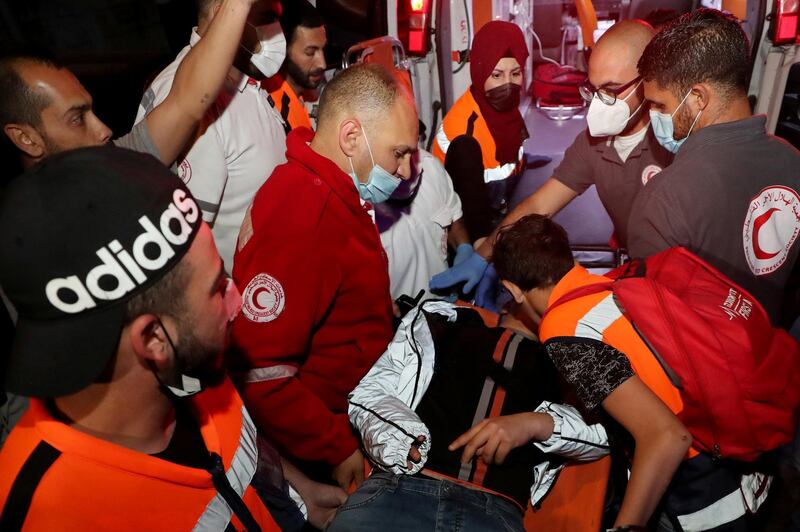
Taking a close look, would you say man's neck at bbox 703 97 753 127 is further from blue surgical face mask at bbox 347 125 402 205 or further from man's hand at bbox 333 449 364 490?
man's hand at bbox 333 449 364 490

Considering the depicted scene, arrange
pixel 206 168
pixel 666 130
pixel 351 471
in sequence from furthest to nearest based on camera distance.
Answer: pixel 206 168 → pixel 666 130 → pixel 351 471

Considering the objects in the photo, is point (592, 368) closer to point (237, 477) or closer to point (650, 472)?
point (650, 472)

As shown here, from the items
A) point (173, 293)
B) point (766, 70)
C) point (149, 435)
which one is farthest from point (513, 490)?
point (766, 70)

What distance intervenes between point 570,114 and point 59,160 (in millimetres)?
6892

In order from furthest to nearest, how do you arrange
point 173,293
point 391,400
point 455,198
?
point 455,198 → point 391,400 → point 173,293

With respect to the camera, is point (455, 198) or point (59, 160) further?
point (455, 198)

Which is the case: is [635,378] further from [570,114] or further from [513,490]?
[570,114]

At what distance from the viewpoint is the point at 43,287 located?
1019 millimetres

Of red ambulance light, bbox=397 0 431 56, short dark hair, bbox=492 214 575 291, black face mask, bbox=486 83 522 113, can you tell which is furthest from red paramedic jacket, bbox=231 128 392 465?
red ambulance light, bbox=397 0 431 56

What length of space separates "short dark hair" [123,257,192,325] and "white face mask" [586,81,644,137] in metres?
2.12

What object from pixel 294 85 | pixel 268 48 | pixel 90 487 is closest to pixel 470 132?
pixel 294 85

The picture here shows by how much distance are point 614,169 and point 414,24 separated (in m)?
2.43

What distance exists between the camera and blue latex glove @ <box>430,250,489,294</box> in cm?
271

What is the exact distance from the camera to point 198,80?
A: 212 cm
